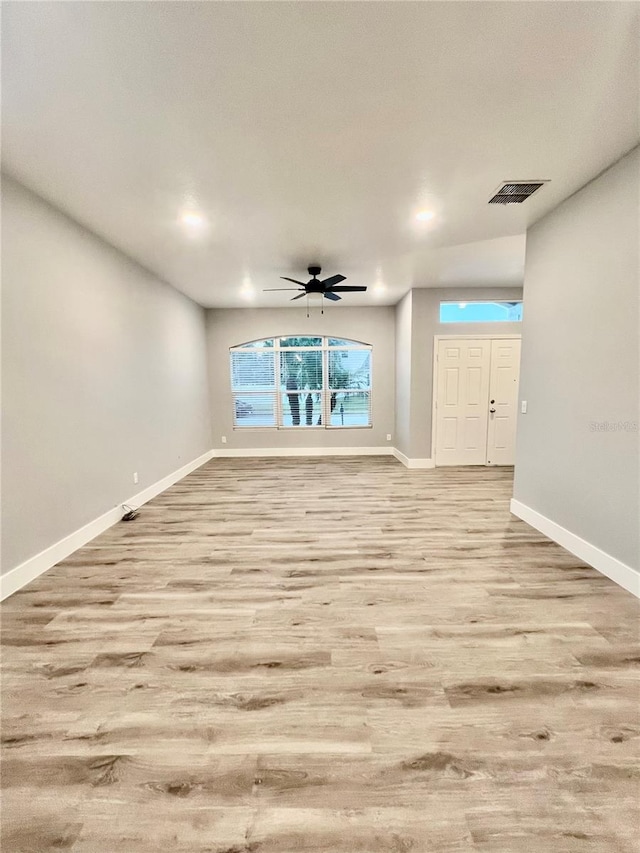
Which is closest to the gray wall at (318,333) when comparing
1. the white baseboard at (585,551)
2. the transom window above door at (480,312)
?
the transom window above door at (480,312)

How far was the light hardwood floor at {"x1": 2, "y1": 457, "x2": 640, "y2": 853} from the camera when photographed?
3.40 ft

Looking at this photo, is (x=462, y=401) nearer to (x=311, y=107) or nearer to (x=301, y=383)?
(x=301, y=383)

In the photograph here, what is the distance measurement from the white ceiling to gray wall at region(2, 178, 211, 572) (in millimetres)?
383

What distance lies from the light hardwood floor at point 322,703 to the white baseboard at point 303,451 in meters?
3.86

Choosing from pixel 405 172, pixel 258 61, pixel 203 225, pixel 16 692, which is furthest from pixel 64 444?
pixel 405 172

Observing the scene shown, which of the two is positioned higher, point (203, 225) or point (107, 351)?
point (203, 225)

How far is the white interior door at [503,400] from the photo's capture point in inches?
213

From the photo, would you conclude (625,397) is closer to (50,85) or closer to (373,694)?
(373,694)

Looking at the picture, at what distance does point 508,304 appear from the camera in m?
5.40

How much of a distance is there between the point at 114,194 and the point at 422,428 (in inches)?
185

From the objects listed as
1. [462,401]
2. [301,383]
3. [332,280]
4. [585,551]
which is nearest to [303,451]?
[301,383]

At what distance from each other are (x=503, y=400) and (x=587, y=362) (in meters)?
3.09

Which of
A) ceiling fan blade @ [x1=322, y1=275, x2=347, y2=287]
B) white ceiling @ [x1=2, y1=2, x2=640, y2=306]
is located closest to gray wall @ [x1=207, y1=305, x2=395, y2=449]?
ceiling fan blade @ [x1=322, y1=275, x2=347, y2=287]

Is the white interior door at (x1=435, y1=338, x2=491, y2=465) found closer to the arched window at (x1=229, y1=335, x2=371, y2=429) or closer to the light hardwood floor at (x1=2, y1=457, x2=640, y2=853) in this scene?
the arched window at (x1=229, y1=335, x2=371, y2=429)
